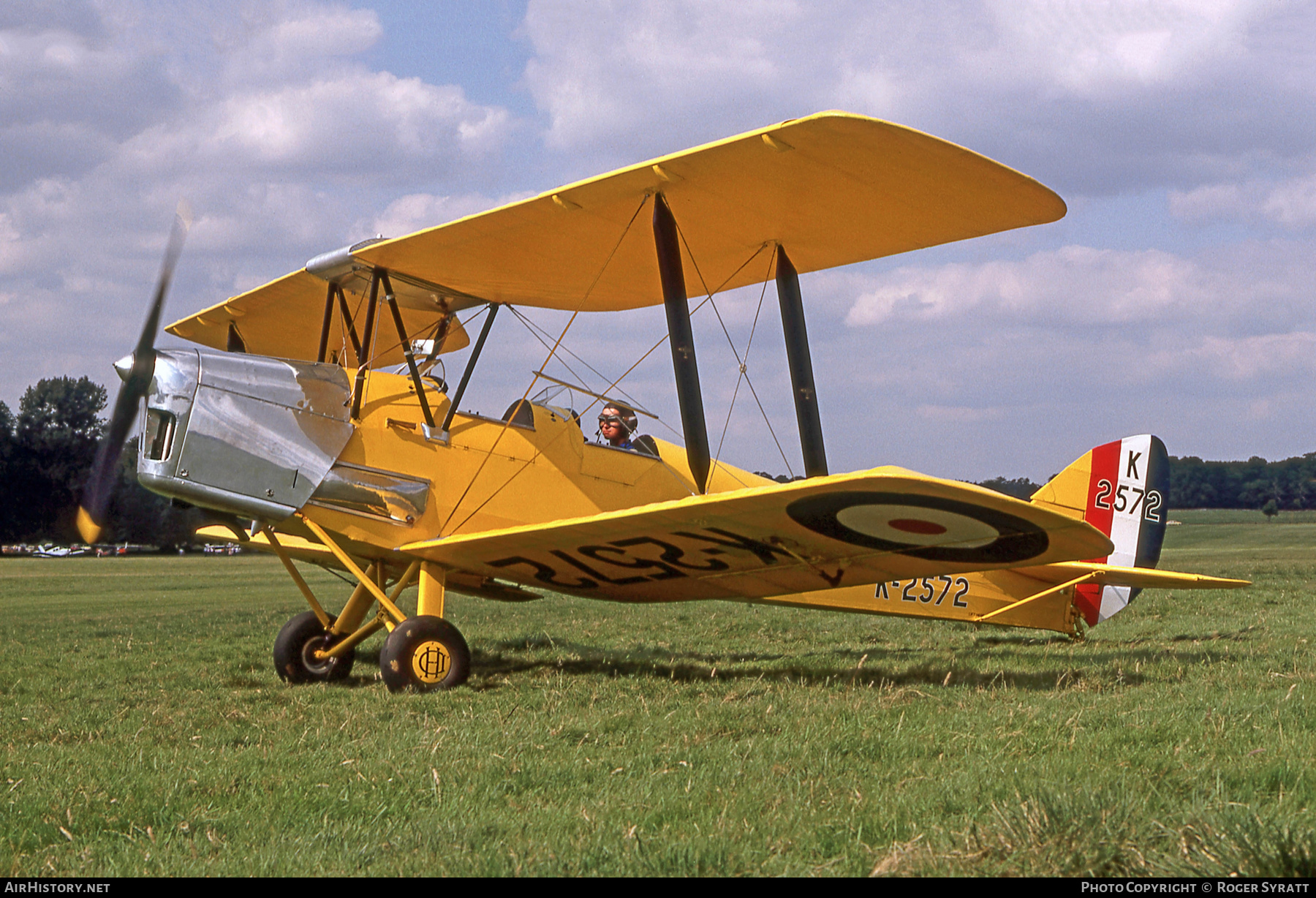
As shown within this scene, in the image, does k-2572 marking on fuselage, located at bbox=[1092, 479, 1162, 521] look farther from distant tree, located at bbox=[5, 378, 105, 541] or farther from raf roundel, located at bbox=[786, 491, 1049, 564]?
distant tree, located at bbox=[5, 378, 105, 541]

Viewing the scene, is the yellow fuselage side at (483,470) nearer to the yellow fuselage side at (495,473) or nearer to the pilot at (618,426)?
the yellow fuselage side at (495,473)

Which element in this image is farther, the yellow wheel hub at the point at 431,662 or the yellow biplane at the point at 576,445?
the yellow wheel hub at the point at 431,662

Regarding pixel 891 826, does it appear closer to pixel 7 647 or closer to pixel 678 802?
pixel 678 802

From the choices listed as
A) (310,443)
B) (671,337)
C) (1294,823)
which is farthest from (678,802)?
(310,443)

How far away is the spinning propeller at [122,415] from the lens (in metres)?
6.74

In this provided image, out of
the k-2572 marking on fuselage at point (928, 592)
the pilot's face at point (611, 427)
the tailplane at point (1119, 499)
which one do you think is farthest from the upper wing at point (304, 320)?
the tailplane at point (1119, 499)

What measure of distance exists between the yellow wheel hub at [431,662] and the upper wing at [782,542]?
2.23 ft

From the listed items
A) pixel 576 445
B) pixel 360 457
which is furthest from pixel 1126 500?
pixel 360 457

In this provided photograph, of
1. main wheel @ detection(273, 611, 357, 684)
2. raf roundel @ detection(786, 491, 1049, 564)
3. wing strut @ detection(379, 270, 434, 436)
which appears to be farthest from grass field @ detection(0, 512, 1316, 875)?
wing strut @ detection(379, 270, 434, 436)

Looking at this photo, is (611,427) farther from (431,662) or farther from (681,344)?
(431,662)

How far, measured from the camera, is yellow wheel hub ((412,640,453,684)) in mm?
6391

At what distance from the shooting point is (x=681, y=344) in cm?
677

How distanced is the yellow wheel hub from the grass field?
0.93 feet

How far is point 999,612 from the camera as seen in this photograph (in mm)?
9227
